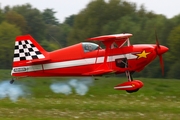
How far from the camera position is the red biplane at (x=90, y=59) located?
60.0 feet

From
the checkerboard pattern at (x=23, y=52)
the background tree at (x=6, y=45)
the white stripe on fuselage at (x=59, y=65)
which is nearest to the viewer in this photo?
the white stripe on fuselage at (x=59, y=65)

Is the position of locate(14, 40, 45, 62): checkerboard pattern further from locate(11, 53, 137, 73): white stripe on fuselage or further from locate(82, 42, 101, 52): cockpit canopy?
locate(82, 42, 101, 52): cockpit canopy

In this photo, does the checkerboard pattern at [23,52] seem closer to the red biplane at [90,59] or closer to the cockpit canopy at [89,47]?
the red biplane at [90,59]

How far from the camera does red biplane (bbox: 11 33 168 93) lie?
18.3 meters

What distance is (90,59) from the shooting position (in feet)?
60.5

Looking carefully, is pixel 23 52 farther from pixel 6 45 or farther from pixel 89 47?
pixel 6 45

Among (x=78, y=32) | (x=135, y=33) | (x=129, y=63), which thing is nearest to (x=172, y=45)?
(x=135, y=33)

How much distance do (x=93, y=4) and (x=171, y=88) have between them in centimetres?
4336

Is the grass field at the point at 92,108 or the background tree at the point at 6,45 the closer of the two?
the grass field at the point at 92,108

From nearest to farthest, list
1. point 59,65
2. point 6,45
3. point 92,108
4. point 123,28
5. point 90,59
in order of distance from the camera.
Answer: point 92,108, point 90,59, point 59,65, point 6,45, point 123,28

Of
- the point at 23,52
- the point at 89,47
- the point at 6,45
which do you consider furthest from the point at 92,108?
the point at 6,45

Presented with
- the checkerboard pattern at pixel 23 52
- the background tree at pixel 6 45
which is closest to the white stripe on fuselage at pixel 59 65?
the checkerboard pattern at pixel 23 52

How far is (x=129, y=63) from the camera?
1839 centimetres

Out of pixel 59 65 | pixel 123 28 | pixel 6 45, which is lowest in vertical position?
pixel 59 65
